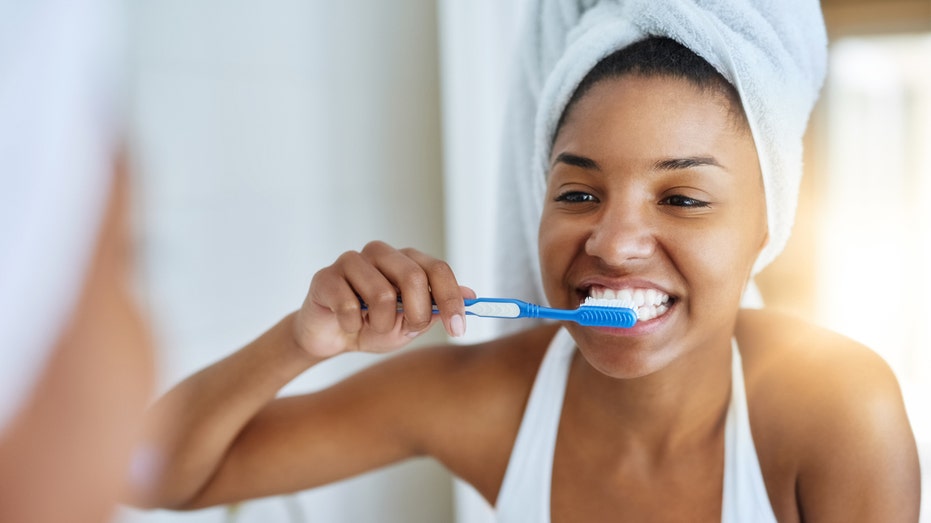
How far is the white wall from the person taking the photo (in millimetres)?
721

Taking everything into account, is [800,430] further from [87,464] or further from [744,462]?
[87,464]

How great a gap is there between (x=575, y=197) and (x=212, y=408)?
1.19ft

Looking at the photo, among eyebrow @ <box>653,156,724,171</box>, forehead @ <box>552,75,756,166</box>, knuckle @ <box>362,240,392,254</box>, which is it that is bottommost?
knuckle @ <box>362,240,392,254</box>

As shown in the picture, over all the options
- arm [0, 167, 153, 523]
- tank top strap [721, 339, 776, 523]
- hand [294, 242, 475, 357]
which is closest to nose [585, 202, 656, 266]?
hand [294, 242, 475, 357]

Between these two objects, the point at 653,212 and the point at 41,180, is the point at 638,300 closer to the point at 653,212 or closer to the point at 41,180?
the point at 653,212

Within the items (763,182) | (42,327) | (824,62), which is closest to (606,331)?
(763,182)

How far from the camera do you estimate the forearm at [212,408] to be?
26.0 inches

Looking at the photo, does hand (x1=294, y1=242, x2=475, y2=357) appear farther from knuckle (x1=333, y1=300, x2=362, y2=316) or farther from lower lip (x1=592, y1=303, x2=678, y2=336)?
lower lip (x1=592, y1=303, x2=678, y2=336)

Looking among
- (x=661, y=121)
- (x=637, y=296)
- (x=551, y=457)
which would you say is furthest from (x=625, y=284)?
(x=551, y=457)

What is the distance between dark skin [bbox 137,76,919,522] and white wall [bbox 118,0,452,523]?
4.1 inches

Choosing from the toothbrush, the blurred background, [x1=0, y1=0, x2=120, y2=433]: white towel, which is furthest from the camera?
the blurred background

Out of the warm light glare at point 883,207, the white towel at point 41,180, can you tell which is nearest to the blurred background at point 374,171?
the warm light glare at point 883,207

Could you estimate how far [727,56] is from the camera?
0.57 meters

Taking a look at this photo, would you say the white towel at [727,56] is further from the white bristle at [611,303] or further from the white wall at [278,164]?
the white wall at [278,164]
